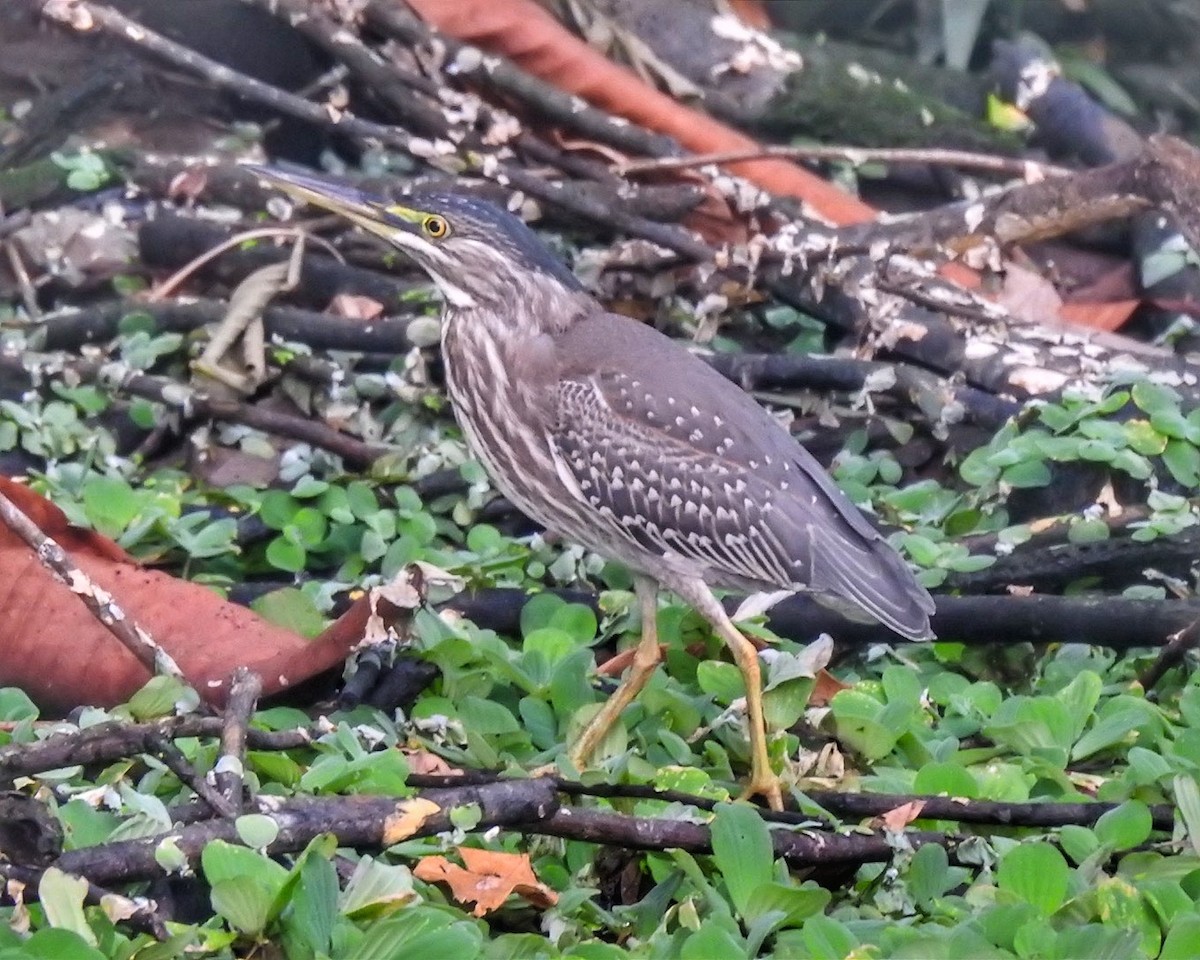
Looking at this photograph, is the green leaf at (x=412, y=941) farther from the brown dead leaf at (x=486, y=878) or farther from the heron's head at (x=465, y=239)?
the heron's head at (x=465, y=239)

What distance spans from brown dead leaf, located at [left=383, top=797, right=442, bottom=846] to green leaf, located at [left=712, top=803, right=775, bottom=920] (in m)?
0.44

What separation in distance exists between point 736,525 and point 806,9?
13.5 ft

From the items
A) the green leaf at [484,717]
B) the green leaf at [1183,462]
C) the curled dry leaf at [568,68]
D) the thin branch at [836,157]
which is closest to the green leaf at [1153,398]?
the green leaf at [1183,462]

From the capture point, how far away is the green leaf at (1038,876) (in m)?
2.87

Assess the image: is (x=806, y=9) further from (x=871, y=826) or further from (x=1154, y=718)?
(x=871, y=826)

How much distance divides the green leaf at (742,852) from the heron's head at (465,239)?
168 cm

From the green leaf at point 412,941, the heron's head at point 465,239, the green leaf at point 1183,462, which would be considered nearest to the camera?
the green leaf at point 412,941

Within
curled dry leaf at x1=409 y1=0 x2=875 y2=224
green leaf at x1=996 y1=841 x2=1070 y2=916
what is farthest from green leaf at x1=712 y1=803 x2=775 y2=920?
curled dry leaf at x1=409 y1=0 x2=875 y2=224

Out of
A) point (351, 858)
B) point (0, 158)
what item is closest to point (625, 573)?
point (351, 858)

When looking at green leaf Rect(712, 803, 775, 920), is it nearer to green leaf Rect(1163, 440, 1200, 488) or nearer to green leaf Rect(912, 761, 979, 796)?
green leaf Rect(912, 761, 979, 796)

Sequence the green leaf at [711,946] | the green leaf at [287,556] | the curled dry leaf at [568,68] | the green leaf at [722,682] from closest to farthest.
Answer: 1. the green leaf at [711,946]
2. the green leaf at [722,682]
3. the green leaf at [287,556]
4. the curled dry leaf at [568,68]

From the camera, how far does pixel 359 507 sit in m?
4.63

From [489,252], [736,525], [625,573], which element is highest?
[489,252]

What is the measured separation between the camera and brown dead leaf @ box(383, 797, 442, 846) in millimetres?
2840
